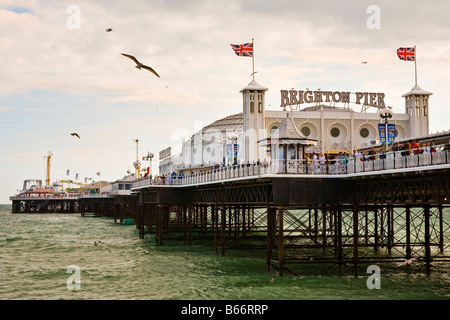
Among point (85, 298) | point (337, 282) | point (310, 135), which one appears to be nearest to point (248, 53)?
point (310, 135)

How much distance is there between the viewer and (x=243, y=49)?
2185 inches

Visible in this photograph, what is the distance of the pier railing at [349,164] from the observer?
24828 millimetres

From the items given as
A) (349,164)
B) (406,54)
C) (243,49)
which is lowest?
(349,164)

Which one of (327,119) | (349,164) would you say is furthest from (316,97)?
(349,164)

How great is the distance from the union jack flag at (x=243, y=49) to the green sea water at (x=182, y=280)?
21.4 metres

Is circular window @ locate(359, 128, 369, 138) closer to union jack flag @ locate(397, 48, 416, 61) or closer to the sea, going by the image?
union jack flag @ locate(397, 48, 416, 61)

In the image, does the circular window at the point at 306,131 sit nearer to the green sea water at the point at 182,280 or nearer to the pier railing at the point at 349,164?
the pier railing at the point at 349,164

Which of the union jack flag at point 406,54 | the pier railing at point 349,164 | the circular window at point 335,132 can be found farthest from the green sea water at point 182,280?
the circular window at point 335,132

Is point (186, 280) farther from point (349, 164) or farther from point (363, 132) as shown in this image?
point (363, 132)

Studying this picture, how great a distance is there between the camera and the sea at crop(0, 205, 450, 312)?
26.9 meters

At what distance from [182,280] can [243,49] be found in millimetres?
30804

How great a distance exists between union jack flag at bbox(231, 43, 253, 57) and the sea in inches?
840

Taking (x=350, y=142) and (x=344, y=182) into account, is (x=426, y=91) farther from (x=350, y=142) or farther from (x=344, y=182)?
(x=344, y=182)

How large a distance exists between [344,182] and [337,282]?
236 inches
